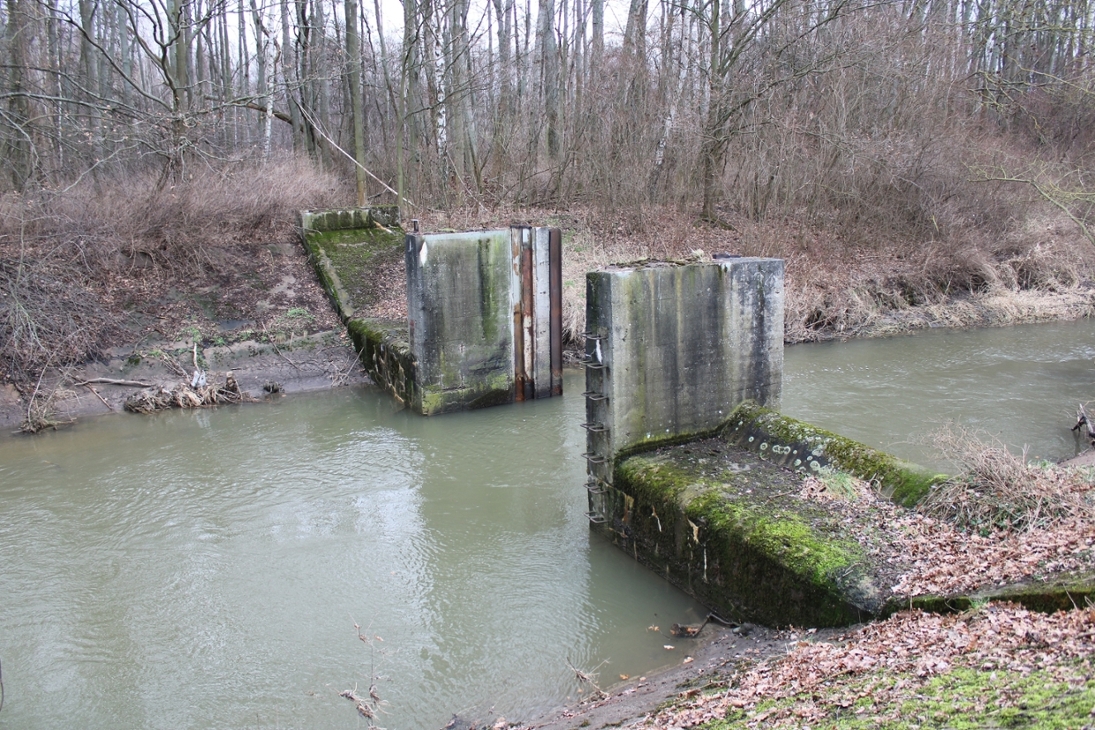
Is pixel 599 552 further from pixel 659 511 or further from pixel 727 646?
pixel 727 646

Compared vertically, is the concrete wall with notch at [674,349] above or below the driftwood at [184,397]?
above

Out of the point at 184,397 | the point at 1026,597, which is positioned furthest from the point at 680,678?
the point at 184,397

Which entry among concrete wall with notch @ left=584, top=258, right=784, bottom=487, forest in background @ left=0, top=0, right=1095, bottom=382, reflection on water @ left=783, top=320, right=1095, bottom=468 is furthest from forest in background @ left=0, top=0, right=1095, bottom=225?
concrete wall with notch @ left=584, top=258, right=784, bottom=487

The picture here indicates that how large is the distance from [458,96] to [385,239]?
17.1ft

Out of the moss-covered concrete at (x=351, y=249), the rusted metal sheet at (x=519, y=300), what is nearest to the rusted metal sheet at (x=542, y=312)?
the rusted metal sheet at (x=519, y=300)

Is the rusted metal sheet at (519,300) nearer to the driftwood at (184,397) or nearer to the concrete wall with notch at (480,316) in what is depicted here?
the concrete wall with notch at (480,316)

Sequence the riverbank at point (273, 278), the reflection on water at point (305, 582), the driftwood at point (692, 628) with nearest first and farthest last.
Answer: the reflection on water at point (305, 582) → the driftwood at point (692, 628) → the riverbank at point (273, 278)

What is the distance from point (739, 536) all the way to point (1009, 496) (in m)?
1.71

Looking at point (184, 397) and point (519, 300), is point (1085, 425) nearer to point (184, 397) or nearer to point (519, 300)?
point (519, 300)

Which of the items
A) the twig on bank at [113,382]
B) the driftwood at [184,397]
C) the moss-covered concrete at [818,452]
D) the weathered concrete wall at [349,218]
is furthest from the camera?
the weathered concrete wall at [349,218]

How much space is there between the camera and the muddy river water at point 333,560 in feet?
18.7

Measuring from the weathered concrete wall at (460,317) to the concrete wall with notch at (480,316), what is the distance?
0.6 inches

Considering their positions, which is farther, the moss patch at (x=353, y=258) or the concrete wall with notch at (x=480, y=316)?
the moss patch at (x=353, y=258)

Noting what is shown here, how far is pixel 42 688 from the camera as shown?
19.1 ft
